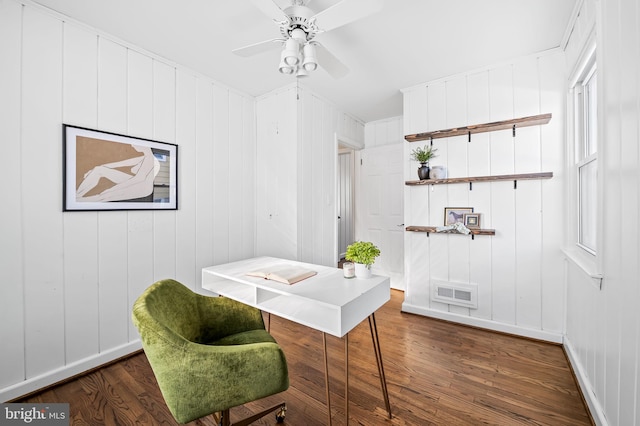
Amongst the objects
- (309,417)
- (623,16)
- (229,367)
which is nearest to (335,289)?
(229,367)

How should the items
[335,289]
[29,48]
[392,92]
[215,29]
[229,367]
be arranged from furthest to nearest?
[392,92]
[215,29]
[29,48]
[335,289]
[229,367]

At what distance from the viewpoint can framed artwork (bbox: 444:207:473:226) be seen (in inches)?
110

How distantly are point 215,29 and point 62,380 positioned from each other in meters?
2.83

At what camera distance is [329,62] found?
187cm

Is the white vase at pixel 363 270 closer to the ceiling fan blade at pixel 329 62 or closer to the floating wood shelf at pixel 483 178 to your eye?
the ceiling fan blade at pixel 329 62

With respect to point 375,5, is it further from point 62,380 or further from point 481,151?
point 62,380

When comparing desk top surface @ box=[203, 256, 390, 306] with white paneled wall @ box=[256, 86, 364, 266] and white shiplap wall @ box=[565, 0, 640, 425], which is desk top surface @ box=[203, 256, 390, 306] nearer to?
white shiplap wall @ box=[565, 0, 640, 425]

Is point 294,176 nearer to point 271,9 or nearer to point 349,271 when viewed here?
point 349,271

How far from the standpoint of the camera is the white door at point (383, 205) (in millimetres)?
3939

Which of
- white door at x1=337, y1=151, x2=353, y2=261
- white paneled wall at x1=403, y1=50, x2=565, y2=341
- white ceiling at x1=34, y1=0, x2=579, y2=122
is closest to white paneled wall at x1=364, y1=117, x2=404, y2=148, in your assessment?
white paneled wall at x1=403, y1=50, x2=565, y2=341

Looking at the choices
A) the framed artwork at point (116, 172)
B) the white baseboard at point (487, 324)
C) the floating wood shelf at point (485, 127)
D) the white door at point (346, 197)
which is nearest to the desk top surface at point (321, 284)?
the framed artwork at point (116, 172)

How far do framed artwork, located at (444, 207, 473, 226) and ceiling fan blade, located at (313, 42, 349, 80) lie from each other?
1.82m

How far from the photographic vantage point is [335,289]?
4.84 ft

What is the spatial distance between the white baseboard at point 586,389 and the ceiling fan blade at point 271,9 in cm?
272
